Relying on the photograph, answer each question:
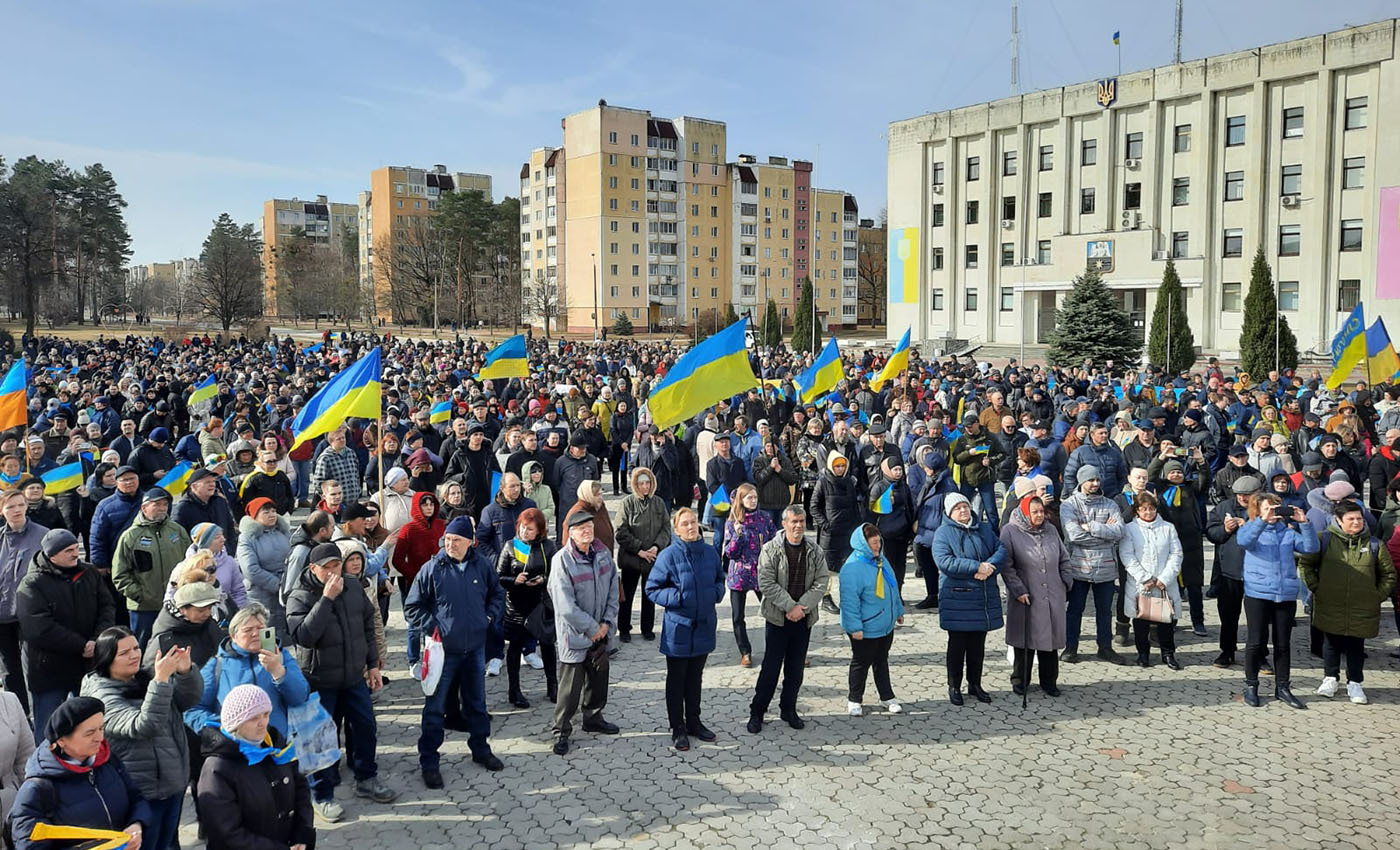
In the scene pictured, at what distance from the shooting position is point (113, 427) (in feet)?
49.9

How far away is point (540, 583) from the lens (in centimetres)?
746

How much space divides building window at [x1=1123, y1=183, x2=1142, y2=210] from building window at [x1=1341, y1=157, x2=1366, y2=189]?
8484mm

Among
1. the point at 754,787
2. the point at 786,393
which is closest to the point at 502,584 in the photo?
the point at 754,787

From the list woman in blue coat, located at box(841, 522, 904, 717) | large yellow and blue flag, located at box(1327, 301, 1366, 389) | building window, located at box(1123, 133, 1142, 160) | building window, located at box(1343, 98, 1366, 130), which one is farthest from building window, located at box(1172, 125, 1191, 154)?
woman in blue coat, located at box(841, 522, 904, 717)

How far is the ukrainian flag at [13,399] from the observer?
1112 centimetres

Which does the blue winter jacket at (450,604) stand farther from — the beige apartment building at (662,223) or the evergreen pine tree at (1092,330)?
the beige apartment building at (662,223)

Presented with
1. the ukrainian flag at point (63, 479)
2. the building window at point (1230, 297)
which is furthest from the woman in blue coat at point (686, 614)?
the building window at point (1230, 297)

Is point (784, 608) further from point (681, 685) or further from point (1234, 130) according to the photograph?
point (1234, 130)

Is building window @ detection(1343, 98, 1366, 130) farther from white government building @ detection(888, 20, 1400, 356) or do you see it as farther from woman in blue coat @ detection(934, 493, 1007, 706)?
woman in blue coat @ detection(934, 493, 1007, 706)

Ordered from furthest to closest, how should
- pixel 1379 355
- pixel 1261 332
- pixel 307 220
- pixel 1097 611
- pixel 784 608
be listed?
pixel 307 220, pixel 1261 332, pixel 1379 355, pixel 1097 611, pixel 784 608

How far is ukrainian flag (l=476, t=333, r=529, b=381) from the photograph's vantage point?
1634 cm

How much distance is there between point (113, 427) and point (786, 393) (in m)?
11.8

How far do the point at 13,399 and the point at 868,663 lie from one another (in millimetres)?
9794

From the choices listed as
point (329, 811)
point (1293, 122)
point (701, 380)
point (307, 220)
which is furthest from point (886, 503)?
point (307, 220)
